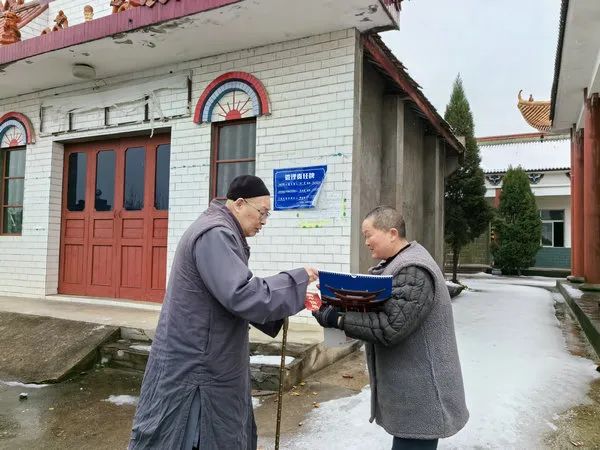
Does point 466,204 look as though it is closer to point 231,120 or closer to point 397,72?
point 397,72

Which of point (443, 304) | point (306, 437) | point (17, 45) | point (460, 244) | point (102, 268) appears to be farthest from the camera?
point (460, 244)

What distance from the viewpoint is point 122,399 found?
4.29 meters

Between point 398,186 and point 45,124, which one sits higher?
point 45,124

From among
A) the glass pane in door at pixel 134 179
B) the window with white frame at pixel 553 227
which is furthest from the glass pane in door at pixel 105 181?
the window with white frame at pixel 553 227

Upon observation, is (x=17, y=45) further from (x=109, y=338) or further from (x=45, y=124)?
(x=109, y=338)

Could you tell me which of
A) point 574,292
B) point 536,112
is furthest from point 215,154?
point 536,112

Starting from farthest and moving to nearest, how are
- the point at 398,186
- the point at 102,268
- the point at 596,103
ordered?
1. the point at 596,103
2. the point at 102,268
3. the point at 398,186

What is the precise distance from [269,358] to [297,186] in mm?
2082

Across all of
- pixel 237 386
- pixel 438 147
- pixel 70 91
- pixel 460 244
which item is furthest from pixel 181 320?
pixel 460 244

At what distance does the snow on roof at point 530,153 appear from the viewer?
24234mm

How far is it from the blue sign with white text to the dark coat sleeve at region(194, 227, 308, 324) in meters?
3.61

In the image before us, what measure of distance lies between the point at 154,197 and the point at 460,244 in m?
9.36

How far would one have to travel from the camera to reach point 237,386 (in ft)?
6.82

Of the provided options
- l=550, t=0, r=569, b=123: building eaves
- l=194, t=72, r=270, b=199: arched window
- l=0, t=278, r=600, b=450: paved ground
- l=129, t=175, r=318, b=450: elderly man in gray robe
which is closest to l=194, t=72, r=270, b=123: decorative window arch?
l=194, t=72, r=270, b=199: arched window
